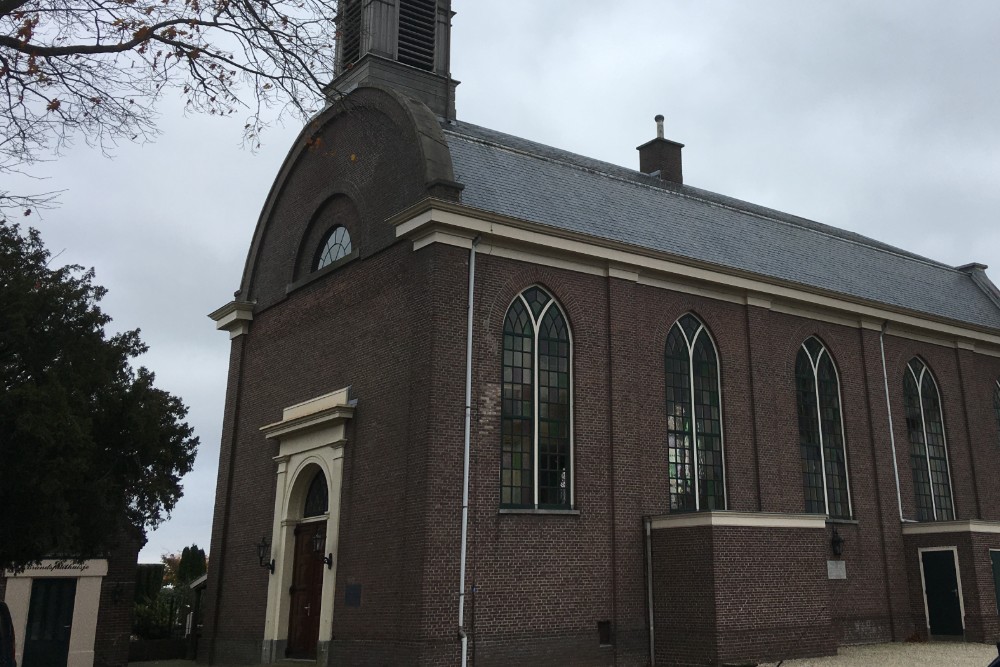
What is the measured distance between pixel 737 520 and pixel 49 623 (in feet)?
50.5

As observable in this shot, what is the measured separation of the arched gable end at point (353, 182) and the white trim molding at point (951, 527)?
47.7 feet

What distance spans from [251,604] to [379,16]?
600 inches

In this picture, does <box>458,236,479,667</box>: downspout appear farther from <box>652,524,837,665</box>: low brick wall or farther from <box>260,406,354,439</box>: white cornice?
<box>652,524,837,665</box>: low brick wall

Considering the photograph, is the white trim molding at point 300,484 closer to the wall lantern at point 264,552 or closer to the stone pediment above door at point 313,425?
the stone pediment above door at point 313,425

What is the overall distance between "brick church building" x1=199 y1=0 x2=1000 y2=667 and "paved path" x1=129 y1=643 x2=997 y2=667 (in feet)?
1.92

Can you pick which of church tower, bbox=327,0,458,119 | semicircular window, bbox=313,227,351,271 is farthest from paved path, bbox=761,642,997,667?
church tower, bbox=327,0,458,119

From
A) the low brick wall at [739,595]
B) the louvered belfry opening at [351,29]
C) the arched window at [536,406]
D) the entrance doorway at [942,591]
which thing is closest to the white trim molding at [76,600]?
the arched window at [536,406]

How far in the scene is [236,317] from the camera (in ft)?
84.4

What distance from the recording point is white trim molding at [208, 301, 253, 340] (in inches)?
1013

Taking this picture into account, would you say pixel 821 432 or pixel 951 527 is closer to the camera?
pixel 951 527

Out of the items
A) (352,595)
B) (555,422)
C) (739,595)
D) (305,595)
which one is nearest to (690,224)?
(555,422)

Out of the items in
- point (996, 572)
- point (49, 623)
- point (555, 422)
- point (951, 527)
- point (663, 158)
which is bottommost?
point (49, 623)

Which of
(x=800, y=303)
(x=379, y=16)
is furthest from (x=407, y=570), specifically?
(x=379, y=16)

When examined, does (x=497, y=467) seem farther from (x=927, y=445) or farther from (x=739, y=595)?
(x=927, y=445)
